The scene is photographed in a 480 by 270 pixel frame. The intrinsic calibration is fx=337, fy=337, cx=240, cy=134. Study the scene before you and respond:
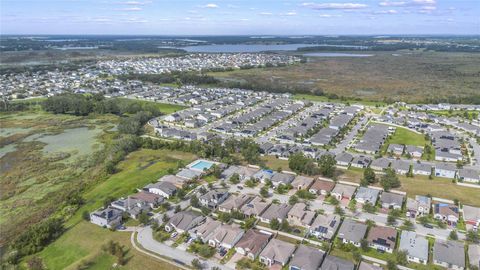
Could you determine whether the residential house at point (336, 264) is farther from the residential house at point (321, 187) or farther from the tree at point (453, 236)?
the residential house at point (321, 187)

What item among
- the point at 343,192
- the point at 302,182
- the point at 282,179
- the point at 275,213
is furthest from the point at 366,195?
the point at 275,213

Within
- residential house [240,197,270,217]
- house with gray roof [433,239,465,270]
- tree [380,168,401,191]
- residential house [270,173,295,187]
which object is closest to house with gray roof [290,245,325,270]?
residential house [240,197,270,217]

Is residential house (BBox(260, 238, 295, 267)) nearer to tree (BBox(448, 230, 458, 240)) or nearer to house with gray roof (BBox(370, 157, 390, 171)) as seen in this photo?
tree (BBox(448, 230, 458, 240))

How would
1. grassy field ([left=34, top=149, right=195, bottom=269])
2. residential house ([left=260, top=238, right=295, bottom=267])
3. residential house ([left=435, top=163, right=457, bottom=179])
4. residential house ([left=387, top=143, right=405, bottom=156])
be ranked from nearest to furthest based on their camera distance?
1. residential house ([left=260, top=238, right=295, bottom=267])
2. grassy field ([left=34, top=149, right=195, bottom=269])
3. residential house ([left=435, top=163, right=457, bottom=179])
4. residential house ([left=387, top=143, right=405, bottom=156])

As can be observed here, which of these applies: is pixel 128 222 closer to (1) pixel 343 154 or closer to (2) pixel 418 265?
(2) pixel 418 265

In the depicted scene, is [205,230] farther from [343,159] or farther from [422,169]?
[422,169]

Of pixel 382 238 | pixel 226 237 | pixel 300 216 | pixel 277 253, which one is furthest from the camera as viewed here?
pixel 300 216

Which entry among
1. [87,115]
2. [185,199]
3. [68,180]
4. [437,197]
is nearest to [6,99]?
[87,115]
